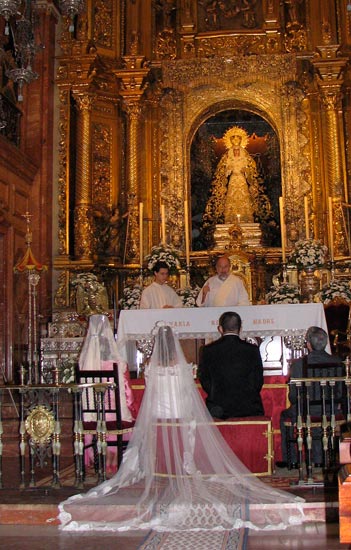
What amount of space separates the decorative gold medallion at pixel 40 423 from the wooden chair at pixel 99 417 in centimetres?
23

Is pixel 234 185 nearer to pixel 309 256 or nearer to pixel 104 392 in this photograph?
pixel 309 256

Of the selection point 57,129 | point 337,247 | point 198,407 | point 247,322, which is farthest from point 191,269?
point 198,407

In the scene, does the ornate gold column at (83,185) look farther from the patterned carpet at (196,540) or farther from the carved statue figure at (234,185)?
the patterned carpet at (196,540)

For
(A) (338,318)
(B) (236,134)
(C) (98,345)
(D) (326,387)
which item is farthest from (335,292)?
(B) (236,134)

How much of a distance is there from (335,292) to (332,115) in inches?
164

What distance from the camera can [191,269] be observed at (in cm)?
1250

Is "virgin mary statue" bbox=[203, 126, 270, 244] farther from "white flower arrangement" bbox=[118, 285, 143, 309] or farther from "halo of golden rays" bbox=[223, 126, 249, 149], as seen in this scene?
"white flower arrangement" bbox=[118, 285, 143, 309]

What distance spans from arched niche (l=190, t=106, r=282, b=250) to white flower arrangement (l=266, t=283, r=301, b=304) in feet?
10.8

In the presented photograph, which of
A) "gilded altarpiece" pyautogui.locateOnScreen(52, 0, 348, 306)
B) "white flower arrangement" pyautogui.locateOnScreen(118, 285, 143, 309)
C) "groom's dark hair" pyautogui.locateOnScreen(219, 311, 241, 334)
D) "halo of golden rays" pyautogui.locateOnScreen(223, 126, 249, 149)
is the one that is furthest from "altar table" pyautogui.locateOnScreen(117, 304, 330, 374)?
"halo of golden rays" pyautogui.locateOnScreen(223, 126, 249, 149)

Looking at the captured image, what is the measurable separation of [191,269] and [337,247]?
2.39 m

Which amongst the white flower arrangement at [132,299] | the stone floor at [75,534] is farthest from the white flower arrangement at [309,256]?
the stone floor at [75,534]

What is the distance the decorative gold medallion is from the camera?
20.4ft

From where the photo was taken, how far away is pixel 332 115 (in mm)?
12547

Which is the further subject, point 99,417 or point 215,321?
point 215,321
